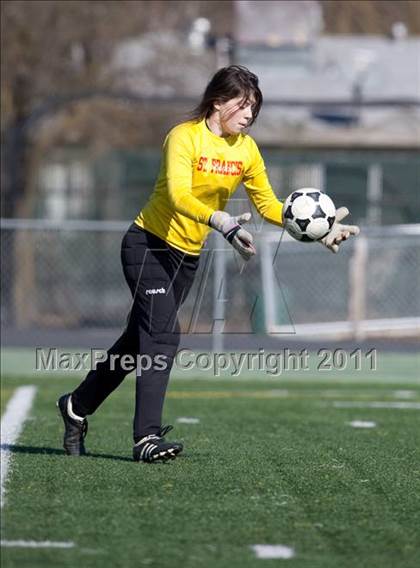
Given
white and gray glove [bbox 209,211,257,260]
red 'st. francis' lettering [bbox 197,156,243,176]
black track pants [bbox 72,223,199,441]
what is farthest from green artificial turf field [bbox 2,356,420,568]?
red 'st. francis' lettering [bbox 197,156,243,176]

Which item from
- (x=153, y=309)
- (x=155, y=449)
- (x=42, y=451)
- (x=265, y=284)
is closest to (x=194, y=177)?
(x=153, y=309)

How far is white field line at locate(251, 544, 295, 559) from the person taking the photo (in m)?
4.64

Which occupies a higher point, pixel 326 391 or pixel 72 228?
pixel 72 228

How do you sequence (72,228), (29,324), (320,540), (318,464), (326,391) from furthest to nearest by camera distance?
(29,324) < (72,228) < (326,391) < (318,464) < (320,540)

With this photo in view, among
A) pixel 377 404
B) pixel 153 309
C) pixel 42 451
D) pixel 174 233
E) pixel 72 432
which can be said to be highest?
pixel 174 233

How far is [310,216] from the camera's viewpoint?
684cm

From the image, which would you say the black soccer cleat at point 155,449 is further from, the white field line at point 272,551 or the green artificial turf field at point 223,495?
the white field line at point 272,551

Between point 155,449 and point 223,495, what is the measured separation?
90 centimetres

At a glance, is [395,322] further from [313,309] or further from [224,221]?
[224,221]

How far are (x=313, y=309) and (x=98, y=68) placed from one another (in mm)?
5491

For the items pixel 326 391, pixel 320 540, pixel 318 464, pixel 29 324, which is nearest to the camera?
pixel 320 540

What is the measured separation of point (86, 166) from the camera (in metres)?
22.5

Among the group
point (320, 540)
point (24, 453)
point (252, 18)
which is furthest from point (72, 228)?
point (320, 540)

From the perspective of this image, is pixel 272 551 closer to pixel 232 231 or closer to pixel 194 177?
pixel 232 231
